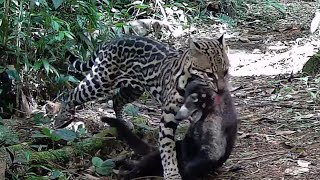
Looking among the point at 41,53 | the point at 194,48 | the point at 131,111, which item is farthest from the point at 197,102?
the point at 41,53

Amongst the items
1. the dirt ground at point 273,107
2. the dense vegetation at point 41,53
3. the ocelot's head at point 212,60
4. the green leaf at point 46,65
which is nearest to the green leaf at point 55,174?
the dense vegetation at point 41,53

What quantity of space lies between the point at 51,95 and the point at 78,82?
55 cm

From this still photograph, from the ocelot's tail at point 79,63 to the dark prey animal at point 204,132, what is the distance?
6.60 feet

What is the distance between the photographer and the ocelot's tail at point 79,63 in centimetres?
688

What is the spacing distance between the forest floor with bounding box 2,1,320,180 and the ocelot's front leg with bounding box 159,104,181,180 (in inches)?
13.8

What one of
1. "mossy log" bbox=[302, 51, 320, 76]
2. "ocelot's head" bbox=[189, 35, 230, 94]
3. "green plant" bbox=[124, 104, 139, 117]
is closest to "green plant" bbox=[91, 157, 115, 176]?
"ocelot's head" bbox=[189, 35, 230, 94]

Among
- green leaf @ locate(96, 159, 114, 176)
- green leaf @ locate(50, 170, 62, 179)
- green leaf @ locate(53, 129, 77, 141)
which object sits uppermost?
green leaf @ locate(53, 129, 77, 141)

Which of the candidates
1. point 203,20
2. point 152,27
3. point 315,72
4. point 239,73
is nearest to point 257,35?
point 203,20

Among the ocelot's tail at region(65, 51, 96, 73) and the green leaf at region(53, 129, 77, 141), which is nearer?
the green leaf at region(53, 129, 77, 141)

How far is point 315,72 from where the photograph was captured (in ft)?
25.3

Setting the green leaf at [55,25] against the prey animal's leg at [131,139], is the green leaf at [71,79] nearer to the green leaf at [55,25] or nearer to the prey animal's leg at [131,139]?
the green leaf at [55,25]

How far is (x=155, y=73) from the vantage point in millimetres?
5988

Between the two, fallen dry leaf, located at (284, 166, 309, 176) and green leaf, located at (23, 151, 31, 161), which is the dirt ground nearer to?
fallen dry leaf, located at (284, 166, 309, 176)

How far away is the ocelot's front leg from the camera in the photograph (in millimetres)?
5043
